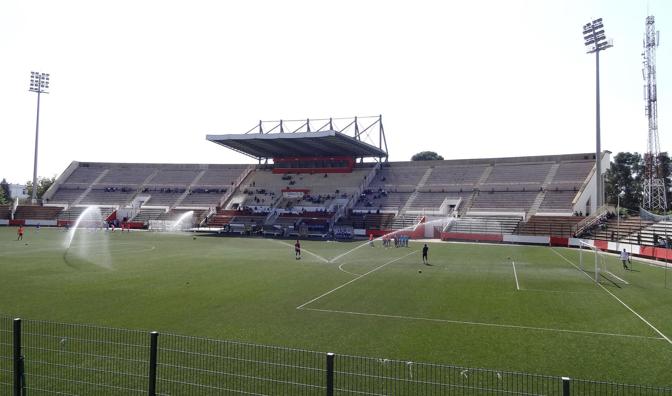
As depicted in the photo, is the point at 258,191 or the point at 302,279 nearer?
the point at 302,279

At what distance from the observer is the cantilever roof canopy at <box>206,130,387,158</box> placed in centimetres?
6731

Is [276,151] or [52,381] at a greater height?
[276,151]

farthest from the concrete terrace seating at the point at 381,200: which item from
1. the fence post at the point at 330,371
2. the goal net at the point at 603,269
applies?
the fence post at the point at 330,371

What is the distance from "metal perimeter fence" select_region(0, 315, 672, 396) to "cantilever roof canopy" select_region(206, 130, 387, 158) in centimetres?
5414

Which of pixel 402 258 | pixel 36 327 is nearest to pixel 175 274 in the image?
pixel 36 327

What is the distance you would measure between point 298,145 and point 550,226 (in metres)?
40.0

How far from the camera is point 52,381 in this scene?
9.19 metres

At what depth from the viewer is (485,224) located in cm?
5947

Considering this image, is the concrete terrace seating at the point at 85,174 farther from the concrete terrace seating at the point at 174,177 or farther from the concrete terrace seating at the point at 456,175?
the concrete terrace seating at the point at 456,175

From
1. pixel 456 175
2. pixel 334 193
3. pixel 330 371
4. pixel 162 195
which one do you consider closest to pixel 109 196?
pixel 162 195

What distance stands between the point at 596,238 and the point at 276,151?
52.4 meters

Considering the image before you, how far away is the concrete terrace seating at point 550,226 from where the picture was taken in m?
52.3

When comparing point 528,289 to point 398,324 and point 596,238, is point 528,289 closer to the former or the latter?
point 398,324

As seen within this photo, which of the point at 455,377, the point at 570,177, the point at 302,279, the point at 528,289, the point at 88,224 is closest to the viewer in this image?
the point at 455,377
